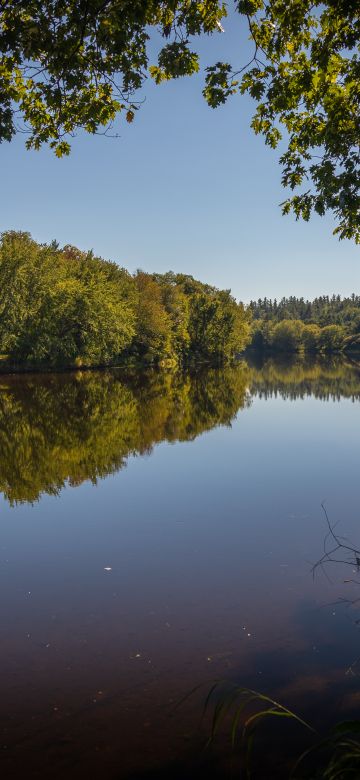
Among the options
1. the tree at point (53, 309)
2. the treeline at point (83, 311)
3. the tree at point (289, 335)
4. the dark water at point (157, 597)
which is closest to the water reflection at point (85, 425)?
the dark water at point (157, 597)

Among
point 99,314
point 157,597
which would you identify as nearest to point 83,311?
point 99,314

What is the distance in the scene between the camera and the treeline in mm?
59094

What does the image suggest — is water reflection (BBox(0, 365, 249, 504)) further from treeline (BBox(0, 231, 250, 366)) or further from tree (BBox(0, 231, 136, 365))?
treeline (BBox(0, 231, 250, 366))

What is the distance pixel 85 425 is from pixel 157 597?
17478 mm

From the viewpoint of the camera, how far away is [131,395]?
4012 centimetres

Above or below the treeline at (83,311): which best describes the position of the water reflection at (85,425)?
below

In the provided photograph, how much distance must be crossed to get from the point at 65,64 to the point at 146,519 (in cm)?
942

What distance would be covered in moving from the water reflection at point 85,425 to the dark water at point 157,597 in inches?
6.7

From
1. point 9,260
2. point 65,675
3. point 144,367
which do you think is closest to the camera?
point 65,675

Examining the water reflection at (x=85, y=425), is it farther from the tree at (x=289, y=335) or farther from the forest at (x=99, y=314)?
the tree at (x=289, y=335)

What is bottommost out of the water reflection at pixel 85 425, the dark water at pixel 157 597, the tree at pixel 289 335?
the dark water at pixel 157 597

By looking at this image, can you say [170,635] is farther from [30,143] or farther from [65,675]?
[30,143]

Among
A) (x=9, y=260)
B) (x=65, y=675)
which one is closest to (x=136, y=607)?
(x=65, y=675)

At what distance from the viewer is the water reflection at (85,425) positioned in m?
16.9
